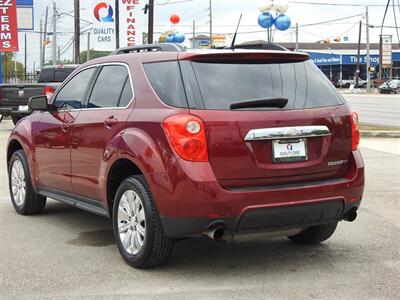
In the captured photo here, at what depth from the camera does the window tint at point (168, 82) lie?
457 cm

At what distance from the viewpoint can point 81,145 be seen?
5613 mm

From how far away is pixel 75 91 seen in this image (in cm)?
613

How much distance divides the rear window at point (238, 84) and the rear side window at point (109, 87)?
0.40m

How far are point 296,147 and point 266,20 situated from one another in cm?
2208

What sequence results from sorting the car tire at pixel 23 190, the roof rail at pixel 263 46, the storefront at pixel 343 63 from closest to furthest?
the roof rail at pixel 263 46 → the car tire at pixel 23 190 → the storefront at pixel 343 63

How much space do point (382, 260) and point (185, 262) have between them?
172 cm

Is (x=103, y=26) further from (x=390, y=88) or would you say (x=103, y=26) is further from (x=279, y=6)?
(x=390, y=88)

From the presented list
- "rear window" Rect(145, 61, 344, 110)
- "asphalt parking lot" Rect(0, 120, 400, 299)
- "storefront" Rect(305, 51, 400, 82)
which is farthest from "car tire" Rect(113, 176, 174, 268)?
"storefront" Rect(305, 51, 400, 82)

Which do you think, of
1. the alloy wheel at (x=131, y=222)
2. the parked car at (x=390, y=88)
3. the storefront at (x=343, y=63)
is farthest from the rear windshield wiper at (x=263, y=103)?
the storefront at (x=343, y=63)

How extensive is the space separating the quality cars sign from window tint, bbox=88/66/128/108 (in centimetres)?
2264

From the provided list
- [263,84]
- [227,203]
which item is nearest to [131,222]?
[227,203]

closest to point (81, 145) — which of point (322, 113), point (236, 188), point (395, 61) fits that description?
point (236, 188)

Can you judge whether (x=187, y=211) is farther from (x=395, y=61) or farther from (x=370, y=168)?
(x=395, y=61)

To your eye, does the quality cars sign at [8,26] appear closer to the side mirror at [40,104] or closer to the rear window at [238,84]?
the side mirror at [40,104]
